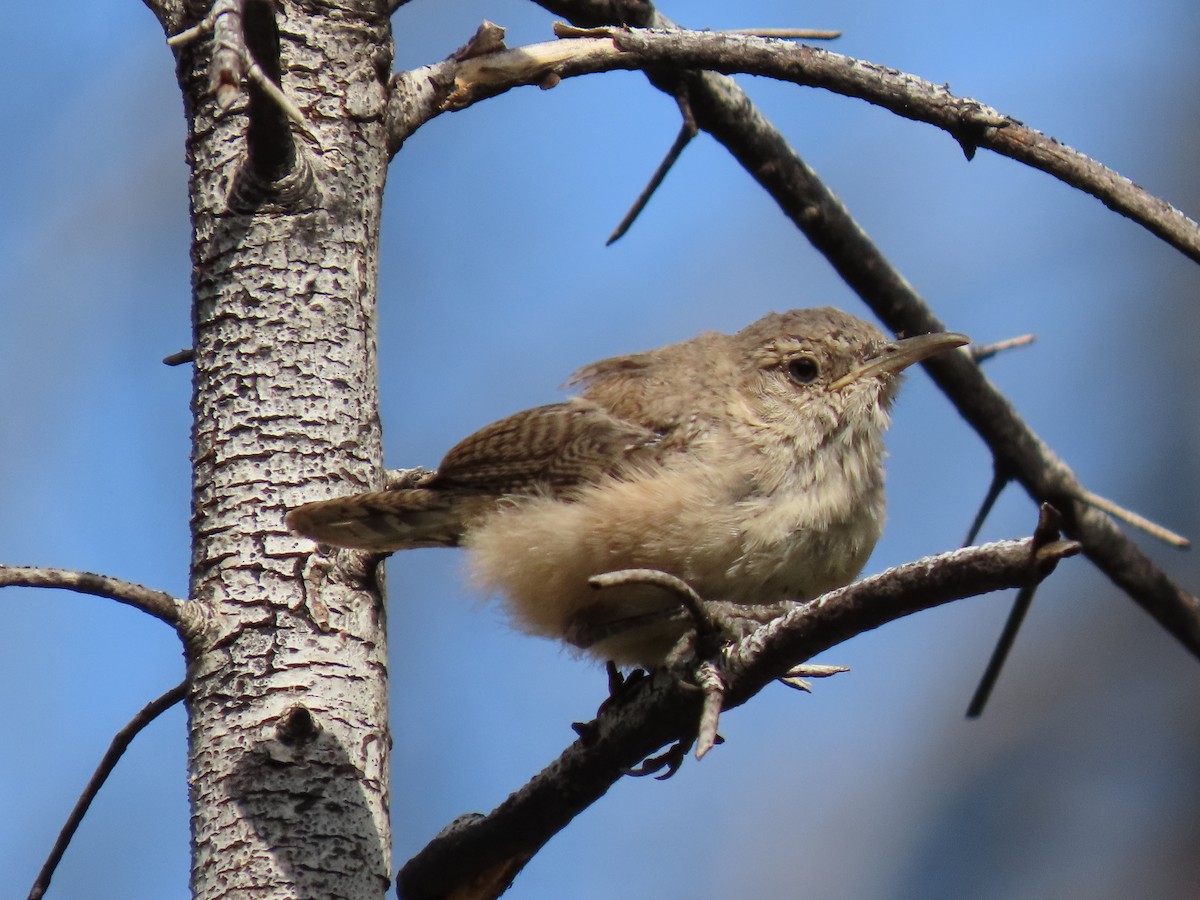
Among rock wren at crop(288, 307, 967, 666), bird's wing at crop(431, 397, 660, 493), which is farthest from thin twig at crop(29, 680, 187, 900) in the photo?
bird's wing at crop(431, 397, 660, 493)

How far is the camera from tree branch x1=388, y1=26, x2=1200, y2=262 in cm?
251

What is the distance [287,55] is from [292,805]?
4.58ft

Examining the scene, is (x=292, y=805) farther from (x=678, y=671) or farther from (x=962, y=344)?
(x=962, y=344)

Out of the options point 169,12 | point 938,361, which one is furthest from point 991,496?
point 169,12

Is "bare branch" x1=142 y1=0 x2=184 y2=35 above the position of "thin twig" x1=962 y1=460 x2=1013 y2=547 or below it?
above

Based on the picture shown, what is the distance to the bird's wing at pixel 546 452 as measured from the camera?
10.7 feet

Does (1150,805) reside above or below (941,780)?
below

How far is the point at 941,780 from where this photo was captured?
8211mm

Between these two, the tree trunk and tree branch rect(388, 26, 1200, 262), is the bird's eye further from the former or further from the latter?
the tree trunk

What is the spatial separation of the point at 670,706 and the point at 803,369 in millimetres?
1552

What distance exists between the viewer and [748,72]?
273 centimetres

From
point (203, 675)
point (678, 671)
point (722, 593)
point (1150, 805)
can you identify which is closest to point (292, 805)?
point (203, 675)

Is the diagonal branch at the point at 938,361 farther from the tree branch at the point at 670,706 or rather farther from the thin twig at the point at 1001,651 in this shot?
the tree branch at the point at 670,706

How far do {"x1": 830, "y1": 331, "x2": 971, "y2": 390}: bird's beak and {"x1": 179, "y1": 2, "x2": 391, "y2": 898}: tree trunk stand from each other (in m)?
1.29
